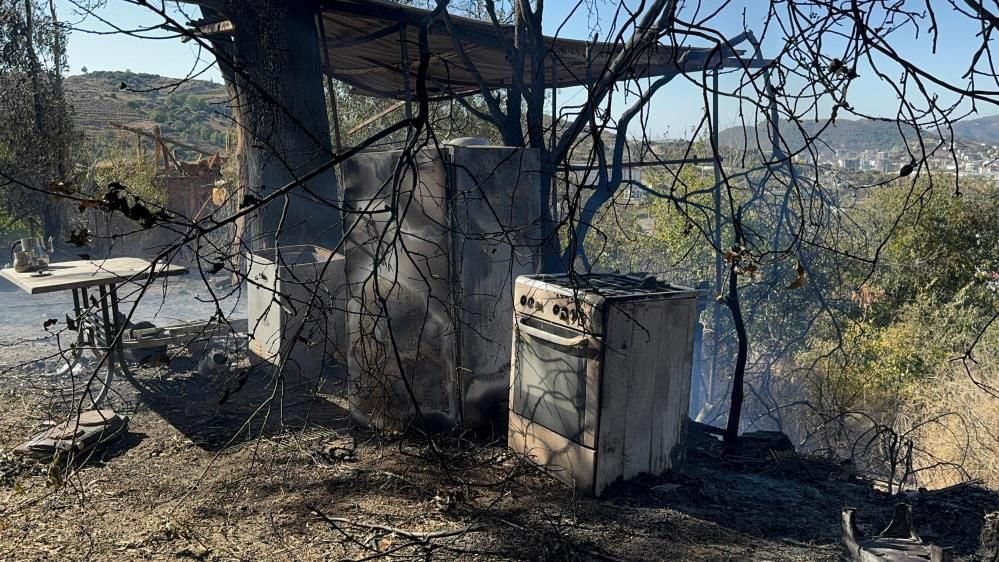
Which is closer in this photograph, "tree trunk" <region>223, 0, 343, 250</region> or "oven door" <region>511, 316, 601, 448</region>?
"oven door" <region>511, 316, 601, 448</region>

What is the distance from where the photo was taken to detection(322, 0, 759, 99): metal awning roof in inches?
273

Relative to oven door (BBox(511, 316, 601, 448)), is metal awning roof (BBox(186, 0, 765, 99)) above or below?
above

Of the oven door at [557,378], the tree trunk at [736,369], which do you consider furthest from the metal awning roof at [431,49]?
the oven door at [557,378]

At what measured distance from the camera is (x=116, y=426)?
17.6 feet

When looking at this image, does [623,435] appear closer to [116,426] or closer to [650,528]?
[650,528]

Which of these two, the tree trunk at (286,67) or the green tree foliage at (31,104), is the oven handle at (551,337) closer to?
the tree trunk at (286,67)

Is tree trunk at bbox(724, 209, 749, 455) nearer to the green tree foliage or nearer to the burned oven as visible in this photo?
the burned oven

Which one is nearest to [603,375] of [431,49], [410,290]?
[410,290]

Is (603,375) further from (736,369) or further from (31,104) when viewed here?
(31,104)

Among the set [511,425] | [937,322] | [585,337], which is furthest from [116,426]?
[937,322]

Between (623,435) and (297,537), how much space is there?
1.87 m

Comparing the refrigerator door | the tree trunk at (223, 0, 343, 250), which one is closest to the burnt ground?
the refrigerator door

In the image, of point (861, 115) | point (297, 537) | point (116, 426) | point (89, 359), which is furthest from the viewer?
point (89, 359)

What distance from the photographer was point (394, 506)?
13.6 feet
